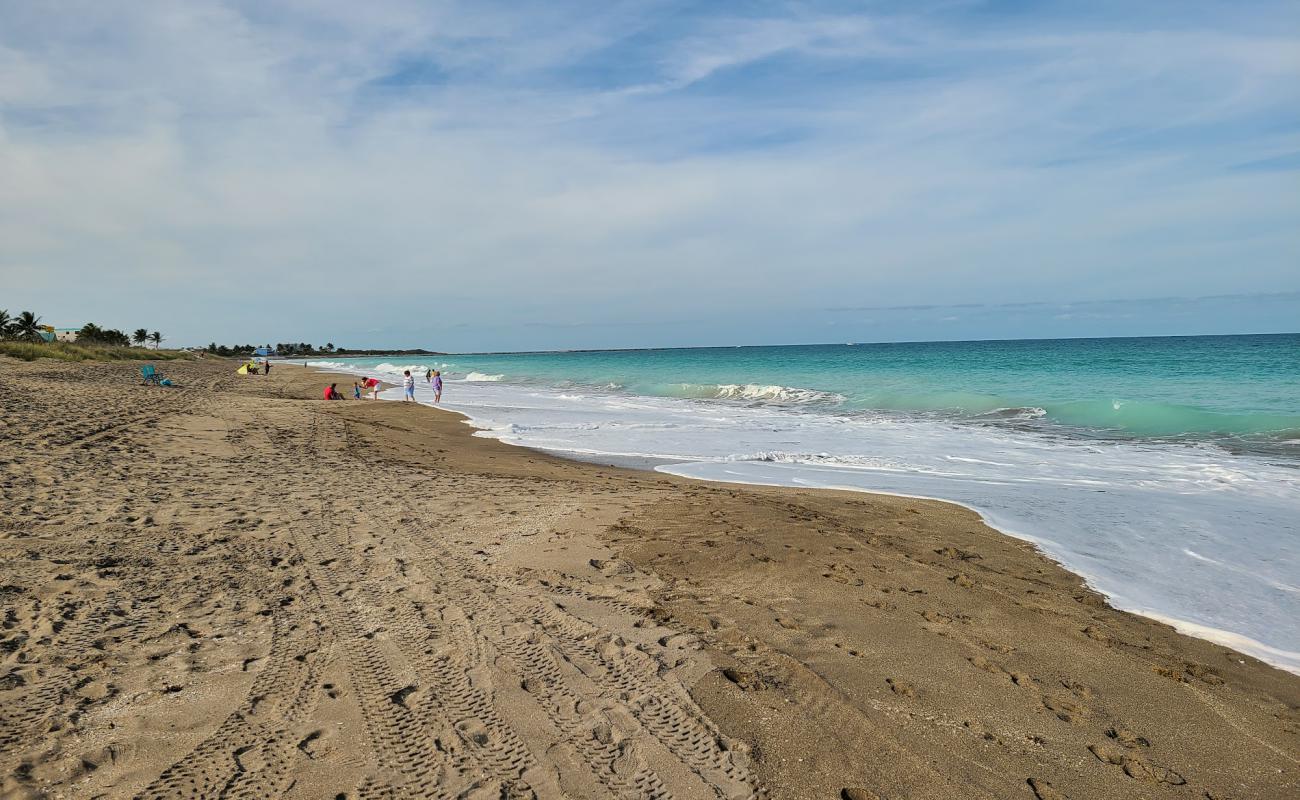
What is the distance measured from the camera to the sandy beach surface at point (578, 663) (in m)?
3.06

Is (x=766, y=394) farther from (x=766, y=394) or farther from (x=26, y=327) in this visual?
(x=26, y=327)

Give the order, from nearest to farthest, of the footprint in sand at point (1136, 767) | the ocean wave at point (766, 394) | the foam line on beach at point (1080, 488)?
the footprint in sand at point (1136, 767) → the foam line on beach at point (1080, 488) → the ocean wave at point (766, 394)

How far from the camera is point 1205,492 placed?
9391mm

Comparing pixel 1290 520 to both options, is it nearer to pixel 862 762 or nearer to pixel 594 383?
pixel 862 762

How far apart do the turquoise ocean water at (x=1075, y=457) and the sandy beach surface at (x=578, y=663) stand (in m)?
0.84

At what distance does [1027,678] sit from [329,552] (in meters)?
5.50

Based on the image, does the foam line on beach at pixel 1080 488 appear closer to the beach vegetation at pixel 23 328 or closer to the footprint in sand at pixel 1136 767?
the footprint in sand at pixel 1136 767

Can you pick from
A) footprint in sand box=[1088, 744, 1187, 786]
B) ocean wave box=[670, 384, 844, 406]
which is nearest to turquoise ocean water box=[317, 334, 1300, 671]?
ocean wave box=[670, 384, 844, 406]

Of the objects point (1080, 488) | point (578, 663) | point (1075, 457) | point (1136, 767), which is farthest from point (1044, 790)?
point (1075, 457)

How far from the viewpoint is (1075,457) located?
12.7 meters

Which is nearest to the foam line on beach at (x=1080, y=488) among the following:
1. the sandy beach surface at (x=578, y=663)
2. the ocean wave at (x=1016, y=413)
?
the sandy beach surface at (x=578, y=663)

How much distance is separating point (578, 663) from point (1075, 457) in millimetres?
12024

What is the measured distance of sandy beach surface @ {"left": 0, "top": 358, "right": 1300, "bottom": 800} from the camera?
3064 mm

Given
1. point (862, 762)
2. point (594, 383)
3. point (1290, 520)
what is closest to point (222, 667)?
point (862, 762)
